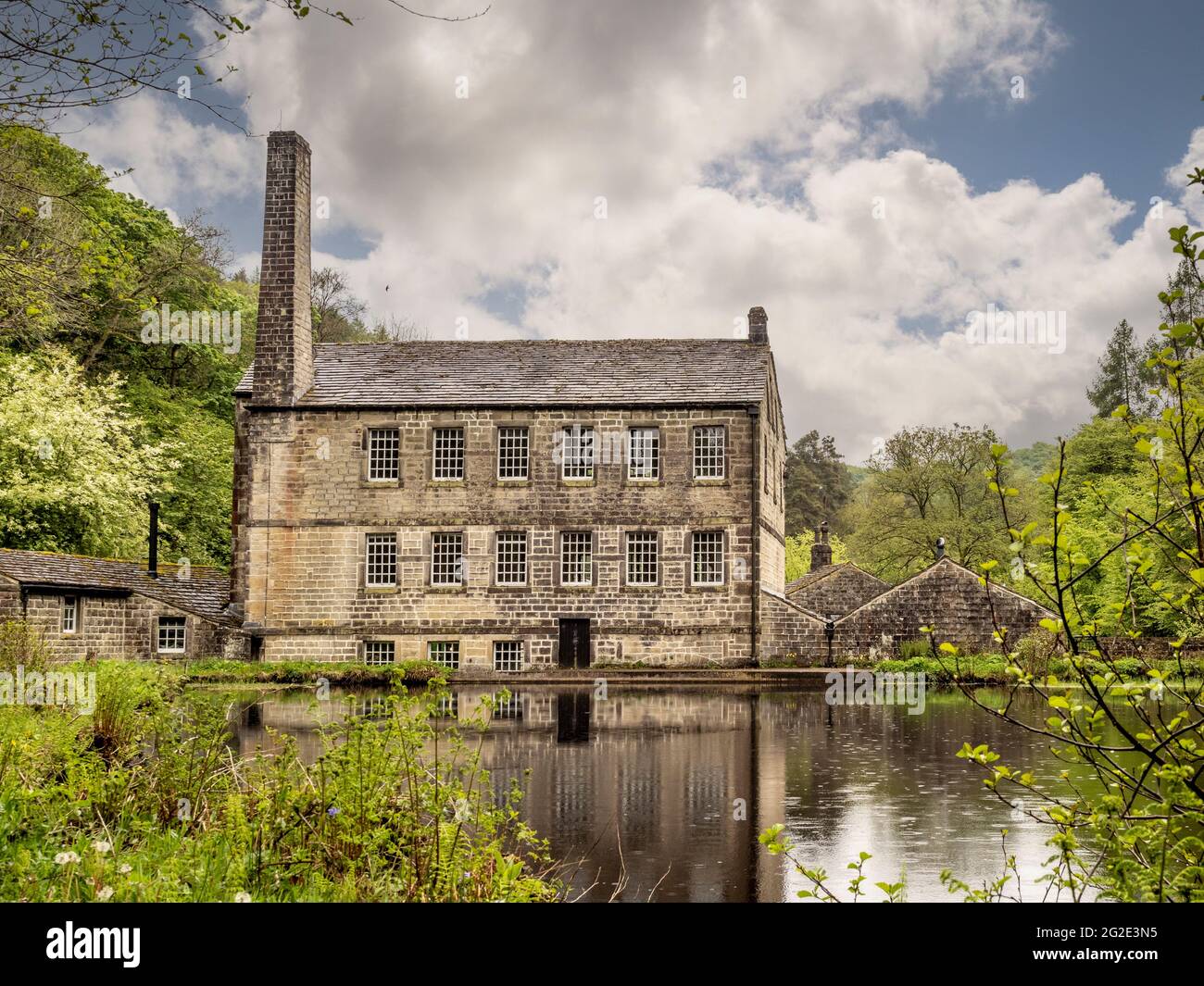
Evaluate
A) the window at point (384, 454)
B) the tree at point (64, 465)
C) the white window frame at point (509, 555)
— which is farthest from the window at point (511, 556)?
the tree at point (64, 465)

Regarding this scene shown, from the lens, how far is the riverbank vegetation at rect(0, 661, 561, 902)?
5520 mm

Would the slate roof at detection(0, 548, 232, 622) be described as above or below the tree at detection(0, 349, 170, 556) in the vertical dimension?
below

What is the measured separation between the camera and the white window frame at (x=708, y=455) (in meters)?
35.4

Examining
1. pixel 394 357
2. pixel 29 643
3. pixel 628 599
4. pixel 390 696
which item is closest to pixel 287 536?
pixel 394 357

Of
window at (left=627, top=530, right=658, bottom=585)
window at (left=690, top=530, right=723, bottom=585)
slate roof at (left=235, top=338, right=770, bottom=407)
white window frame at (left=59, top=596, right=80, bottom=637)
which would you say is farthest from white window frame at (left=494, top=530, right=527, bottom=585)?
white window frame at (left=59, top=596, right=80, bottom=637)

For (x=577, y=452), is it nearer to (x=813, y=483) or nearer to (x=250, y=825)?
(x=250, y=825)

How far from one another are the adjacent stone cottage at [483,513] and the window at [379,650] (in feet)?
0.14

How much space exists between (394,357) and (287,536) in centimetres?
740

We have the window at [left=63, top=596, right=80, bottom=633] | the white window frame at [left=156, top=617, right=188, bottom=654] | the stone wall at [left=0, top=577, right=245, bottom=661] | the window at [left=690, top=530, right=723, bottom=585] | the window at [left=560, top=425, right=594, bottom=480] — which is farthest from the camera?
the window at [left=560, top=425, right=594, bottom=480]

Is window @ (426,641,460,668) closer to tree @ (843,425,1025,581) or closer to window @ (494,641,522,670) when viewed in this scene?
window @ (494,641,522,670)

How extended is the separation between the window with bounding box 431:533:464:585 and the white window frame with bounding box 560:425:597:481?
4.11m

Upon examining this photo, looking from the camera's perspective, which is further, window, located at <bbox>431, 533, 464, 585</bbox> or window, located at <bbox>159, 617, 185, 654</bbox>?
window, located at <bbox>431, 533, 464, 585</bbox>
